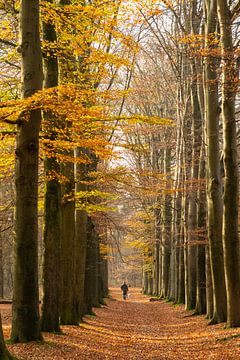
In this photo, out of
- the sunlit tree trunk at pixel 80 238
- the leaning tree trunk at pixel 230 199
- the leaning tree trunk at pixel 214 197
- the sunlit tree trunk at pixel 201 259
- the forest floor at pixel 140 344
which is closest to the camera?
the forest floor at pixel 140 344

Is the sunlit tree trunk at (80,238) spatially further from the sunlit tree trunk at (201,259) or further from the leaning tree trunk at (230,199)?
the leaning tree trunk at (230,199)

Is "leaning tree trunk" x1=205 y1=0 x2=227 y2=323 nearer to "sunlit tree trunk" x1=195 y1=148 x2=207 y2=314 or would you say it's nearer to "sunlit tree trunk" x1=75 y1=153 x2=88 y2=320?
"sunlit tree trunk" x1=195 y1=148 x2=207 y2=314

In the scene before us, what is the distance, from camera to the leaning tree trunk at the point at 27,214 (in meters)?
10.1

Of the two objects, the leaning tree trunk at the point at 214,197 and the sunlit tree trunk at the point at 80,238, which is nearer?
the leaning tree trunk at the point at 214,197

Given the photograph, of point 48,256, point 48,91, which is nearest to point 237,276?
point 48,256

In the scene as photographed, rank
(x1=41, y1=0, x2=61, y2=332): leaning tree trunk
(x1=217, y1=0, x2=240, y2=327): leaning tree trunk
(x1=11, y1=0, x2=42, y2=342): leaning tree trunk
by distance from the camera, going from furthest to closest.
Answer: (x1=217, y1=0, x2=240, y2=327): leaning tree trunk → (x1=41, y1=0, x2=61, y2=332): leaning tree trunk → (x1=11, y1=0, x2=42, y2=342): leaning tree trunk

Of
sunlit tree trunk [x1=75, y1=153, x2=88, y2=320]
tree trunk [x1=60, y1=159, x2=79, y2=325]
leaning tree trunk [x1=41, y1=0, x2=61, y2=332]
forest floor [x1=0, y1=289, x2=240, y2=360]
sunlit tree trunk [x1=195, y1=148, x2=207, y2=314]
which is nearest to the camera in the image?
forest floor [x1=0, y1=289, x2=240, y2=360]

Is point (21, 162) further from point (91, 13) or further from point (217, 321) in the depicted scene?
point (217, 321)

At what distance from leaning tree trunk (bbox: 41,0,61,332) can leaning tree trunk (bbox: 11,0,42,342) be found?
2.19 metres

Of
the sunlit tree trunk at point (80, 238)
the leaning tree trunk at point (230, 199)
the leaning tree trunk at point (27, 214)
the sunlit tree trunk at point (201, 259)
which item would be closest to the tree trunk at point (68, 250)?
the sunlit tree trunk at point (80, 238)

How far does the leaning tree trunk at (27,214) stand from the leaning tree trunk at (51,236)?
2193 mm

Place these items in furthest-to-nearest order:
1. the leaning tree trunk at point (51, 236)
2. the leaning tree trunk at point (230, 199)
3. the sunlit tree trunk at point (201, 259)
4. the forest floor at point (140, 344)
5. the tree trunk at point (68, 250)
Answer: the sunlit tree trunk at point (201, 259)
the tree trunk at point (68, 250)
the leaning tree trunk at point (230, 199)
the leaning tree trunk at point (51, 236)
the forest floor at point (140, 344)

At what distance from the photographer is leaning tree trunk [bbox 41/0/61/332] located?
12453 mm

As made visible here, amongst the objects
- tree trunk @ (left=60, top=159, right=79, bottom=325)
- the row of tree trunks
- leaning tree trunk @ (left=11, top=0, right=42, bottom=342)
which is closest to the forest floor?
leaning tree trunk @ (left=11, top=0, right=42, bottom=342)
